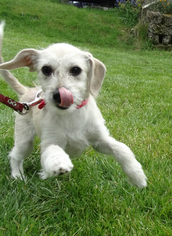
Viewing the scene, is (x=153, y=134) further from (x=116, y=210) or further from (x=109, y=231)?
(x=109, y=231)

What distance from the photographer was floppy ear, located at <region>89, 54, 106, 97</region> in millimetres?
2460

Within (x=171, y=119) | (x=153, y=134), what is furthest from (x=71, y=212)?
(x=171, y=119)

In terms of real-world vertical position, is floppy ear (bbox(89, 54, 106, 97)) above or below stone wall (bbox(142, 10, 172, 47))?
above

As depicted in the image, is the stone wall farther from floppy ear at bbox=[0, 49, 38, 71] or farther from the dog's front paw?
the dog's front paw

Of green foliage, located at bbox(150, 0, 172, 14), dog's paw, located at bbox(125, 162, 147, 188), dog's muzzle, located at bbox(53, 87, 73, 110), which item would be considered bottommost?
green foliage, located at bbox(150, 0, 172, 14)

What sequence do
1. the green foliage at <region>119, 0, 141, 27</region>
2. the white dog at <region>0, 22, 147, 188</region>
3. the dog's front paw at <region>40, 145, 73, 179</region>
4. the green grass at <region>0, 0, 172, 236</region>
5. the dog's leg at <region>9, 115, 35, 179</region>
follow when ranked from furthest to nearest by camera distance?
the green foliage at <region>119, 0, 141, 27</region>
the dog's leg at <region>9, 115, 35, 179</region>
the white dog at <region>0, 22, 147, 188</region>
the green grass at <region>0, 0, 172, 236</region>
the dog's front paw at <region>40, 145, 73, 179</region>

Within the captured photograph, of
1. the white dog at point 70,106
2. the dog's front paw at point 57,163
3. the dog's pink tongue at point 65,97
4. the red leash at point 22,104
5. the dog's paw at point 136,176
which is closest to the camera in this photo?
the dog's front paw at point 57,163

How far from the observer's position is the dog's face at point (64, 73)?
214 centimetres

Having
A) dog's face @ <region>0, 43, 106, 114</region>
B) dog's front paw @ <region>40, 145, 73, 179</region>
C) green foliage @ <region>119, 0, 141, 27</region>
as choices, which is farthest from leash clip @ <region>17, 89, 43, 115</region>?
green foliage @ <region>119, 0, 141, 27</region>

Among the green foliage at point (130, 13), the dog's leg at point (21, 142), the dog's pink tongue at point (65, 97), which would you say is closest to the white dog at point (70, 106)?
the dog's pink tongue at point (65, 97)

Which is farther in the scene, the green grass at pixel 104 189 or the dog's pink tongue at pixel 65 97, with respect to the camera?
the dog's pink tongue at pixel 65 97

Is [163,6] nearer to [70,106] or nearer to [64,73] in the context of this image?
[64,73]

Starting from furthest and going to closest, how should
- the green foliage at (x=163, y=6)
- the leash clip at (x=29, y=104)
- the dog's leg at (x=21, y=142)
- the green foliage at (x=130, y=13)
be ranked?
the green foliage at (x=130, y=13) → the green foliage at (x=163, y=6) → the dog's leg at (x=21, y=142) → the leash clip at (x=29, y=104)

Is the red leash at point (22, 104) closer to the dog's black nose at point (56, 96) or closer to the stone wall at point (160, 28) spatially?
the dog's black nose at point (56, 96)
